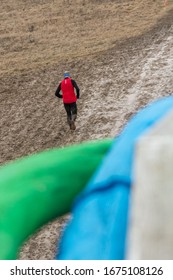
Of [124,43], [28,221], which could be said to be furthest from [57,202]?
[124,43]

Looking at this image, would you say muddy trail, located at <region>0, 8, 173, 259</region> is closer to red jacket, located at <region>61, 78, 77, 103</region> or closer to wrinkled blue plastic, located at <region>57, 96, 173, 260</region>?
red jacket, located at <region>61, 78, 77, 103</region>

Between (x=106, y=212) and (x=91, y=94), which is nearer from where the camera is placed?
(x=106, y=212)

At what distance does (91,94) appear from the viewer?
1488 cm

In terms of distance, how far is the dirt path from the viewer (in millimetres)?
12914

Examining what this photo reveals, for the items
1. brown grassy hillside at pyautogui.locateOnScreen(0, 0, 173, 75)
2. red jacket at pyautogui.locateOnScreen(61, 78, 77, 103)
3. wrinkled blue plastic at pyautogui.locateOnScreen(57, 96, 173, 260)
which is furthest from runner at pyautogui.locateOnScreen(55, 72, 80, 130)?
wrinkled blue plastic at pyautogui.locateOnScreen(57, 96, 173, 260)

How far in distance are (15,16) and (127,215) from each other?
822 inches

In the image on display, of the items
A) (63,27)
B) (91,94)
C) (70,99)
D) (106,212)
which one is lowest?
(91,94)

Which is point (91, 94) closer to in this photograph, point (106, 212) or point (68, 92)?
point (68, 92)

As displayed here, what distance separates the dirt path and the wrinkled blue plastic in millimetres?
8863

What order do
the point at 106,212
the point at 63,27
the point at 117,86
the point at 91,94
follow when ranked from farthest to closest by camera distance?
the point at 63,27
the point at 117,86
the point at 91,94
the point at 106,212

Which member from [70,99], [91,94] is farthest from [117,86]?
[70,99]

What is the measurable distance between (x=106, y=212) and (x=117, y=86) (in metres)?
12.2

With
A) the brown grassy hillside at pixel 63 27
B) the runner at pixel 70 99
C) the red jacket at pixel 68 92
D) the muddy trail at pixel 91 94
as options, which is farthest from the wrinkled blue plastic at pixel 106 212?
the brown grassy hillside at pixel 63 27

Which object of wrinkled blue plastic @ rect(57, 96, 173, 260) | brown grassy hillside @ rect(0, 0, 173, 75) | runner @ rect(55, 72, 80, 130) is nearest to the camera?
wrinkled blue plastic @ rect(57, 96, 173, 260)
